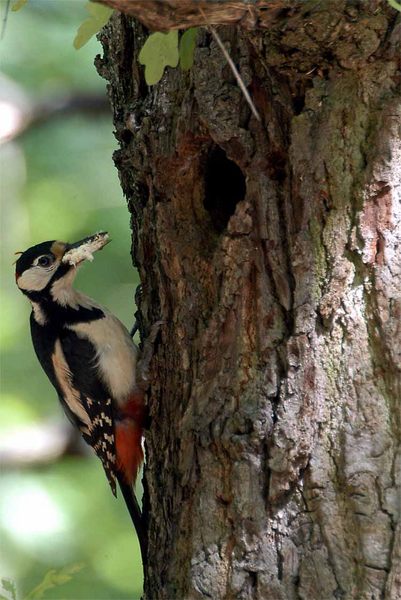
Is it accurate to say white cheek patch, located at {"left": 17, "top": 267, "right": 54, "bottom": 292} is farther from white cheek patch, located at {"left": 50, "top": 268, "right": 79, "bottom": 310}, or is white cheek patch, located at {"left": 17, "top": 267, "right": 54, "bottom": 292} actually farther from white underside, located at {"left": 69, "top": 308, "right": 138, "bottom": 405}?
white underside, located at {"left": 69, "top": 308, "right": 138, "bottom": 405}

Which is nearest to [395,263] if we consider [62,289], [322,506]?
[322,506]

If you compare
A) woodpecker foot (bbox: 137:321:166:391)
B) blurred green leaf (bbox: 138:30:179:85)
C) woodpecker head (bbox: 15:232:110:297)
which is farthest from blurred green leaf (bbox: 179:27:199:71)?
Answer: woodpecker head (bbox: 15:232:110:297)

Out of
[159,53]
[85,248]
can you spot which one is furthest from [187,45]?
[85,248]

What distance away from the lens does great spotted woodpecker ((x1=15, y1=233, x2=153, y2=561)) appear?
3.81m

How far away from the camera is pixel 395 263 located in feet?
8.11

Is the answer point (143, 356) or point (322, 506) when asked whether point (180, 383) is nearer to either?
point (143, 356)

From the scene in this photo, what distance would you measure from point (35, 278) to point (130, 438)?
0.85 meters

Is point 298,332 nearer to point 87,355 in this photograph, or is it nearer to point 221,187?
point 221,187

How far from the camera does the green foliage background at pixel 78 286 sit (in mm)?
5602

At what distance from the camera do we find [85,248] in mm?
3893

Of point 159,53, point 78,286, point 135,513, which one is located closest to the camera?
point 159,53

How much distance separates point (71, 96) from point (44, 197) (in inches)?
31.3

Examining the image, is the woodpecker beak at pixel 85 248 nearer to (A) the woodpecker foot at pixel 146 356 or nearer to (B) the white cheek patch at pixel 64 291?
(B) the white cheek patch at pixel 64 291

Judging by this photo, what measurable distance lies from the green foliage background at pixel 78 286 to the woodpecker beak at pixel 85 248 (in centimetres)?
153
